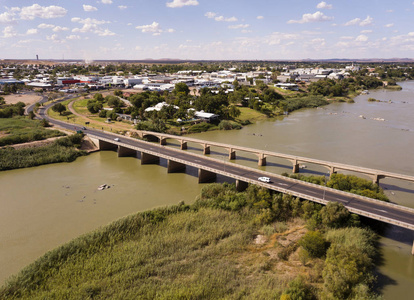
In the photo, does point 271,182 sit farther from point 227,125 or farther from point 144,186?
point 227,125

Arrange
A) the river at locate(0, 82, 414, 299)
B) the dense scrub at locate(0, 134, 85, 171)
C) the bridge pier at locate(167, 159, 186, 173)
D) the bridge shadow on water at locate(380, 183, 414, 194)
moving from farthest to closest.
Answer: the dense scrub at locate(0, 134, 85, 171), the bridge pier at locate(167, 159, 186, 173), the bridge shadow on water at locate(380, 183, 414, 194), the river at locate(0, 82, 414, 299)

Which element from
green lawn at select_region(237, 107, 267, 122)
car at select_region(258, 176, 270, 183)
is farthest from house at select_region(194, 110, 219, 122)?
car at select_region(258, 176, 270, 183)

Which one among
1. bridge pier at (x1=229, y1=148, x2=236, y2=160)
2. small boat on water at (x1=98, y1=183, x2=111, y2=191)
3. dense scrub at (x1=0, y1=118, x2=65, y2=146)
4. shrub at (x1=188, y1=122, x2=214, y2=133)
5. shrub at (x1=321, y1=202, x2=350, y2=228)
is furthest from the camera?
shrub at (x1=188, y1=122, x2=214, y2=133)

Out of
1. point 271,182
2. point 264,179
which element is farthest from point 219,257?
point 271,182

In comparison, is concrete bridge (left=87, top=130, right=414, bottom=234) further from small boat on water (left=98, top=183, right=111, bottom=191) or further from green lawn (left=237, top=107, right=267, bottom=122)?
green lawn (left=237, top=107, right=267, bottom=122)

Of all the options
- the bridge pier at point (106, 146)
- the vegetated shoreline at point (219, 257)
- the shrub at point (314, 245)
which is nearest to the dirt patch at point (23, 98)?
the bridge pier at point (106, 146)

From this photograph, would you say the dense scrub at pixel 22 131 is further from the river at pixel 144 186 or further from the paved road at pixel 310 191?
the paved road at pixel 310 191

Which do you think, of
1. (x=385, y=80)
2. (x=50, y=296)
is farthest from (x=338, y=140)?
(x=385, y=80)
